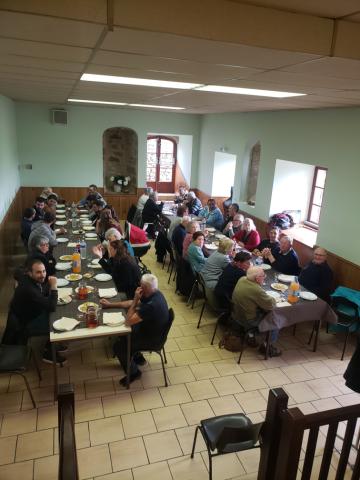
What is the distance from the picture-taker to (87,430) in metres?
3.67

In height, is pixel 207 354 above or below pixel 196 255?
below

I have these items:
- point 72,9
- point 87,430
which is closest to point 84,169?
point 87,430

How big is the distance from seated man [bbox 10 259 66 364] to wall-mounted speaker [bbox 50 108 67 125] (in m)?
7.32

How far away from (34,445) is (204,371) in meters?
2.05

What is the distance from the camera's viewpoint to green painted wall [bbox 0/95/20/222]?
736 cm

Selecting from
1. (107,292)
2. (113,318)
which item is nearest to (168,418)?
(113,318)

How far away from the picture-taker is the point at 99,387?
13.9 feet

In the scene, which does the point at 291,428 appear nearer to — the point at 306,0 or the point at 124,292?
the point at 306,0

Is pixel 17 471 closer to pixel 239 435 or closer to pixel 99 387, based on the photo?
pixel 99 387

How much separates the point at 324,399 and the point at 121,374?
2.40 m

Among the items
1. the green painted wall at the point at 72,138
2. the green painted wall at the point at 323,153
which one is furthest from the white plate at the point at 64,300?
the green painted wall at the point at 72,138

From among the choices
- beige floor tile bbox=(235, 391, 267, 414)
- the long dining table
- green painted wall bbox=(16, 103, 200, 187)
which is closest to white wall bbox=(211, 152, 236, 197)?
green painted wall bbox=(16, 103, 200, 187)

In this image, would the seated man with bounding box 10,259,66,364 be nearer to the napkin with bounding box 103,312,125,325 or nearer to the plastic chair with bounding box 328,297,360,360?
the napkin with bounding box 103,312,125,325

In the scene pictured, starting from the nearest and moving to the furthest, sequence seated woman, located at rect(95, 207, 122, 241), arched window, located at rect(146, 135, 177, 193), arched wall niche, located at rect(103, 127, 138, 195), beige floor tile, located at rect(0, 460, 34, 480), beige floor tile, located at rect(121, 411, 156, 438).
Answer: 1. beige floor tile, located at rect(0, 460, 34, 480)
2. beige floor tile, located at rect(121, 411, 156, 438)
3. seated woman, located at rect(95, 207, 122, 241)
4. arched wall niche, located at rect(103, 127, 138, 195)
5. arched window, located at rect(146, 135, 177, 193)
